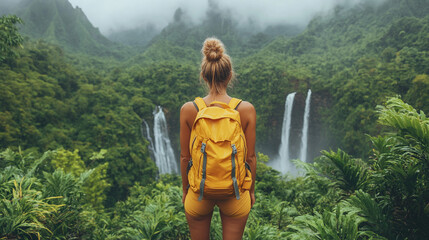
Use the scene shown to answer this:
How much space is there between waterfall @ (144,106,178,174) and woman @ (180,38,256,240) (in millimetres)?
18679

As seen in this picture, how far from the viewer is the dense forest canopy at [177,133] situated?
2.33 metres

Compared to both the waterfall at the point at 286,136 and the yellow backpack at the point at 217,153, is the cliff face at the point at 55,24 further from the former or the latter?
the yellow backpack at the point at 217,153

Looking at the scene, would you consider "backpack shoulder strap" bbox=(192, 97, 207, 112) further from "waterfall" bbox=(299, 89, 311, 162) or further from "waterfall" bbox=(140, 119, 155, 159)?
"waterfall" bbox=(299, 89, 311, 162)

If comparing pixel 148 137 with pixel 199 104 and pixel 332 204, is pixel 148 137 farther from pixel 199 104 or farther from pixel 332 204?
pixel 199 104

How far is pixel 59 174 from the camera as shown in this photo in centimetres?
321

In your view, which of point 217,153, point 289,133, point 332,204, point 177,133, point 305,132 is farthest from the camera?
point 289,133

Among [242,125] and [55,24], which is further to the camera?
[55,24]

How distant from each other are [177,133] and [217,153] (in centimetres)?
2244

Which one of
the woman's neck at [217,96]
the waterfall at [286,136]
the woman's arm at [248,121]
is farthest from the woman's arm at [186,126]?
the waterfall at [286,136]

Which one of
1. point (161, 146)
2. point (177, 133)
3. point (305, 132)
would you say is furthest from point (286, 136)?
point (161, 146)

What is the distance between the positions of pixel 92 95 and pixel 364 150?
20272mm

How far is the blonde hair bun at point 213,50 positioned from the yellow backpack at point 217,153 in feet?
0.96

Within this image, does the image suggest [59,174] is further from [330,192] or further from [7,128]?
[7,128]

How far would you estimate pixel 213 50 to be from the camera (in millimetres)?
1283
